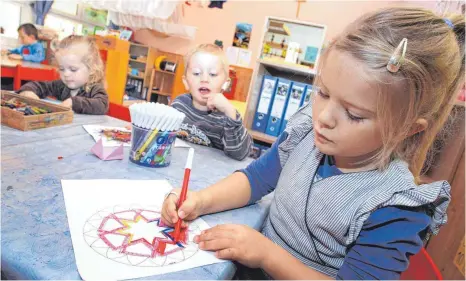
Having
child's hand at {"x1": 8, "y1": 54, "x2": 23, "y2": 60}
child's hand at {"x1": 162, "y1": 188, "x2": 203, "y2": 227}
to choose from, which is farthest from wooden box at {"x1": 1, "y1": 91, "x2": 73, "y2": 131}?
child's hand at {"x1": 8, "y1": 54, "x2": 23, "y2": 60}

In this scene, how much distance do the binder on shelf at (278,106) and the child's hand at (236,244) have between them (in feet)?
4.41

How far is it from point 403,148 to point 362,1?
3413mm

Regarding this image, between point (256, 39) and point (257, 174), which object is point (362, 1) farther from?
point (257, 174)

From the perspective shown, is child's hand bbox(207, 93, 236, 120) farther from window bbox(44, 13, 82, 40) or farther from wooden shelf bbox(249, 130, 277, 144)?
window bbox(44, 13, 82, 40)

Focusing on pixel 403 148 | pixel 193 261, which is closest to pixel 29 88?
pixel 193 261

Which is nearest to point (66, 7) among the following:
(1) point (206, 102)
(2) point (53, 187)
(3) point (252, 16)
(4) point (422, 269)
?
(3) point (252, 16)

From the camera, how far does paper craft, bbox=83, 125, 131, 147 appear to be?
927mm

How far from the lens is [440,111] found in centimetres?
59

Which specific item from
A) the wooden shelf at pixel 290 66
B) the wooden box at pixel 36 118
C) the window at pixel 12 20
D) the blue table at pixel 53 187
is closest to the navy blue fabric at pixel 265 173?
the blue table at pixel 53 187

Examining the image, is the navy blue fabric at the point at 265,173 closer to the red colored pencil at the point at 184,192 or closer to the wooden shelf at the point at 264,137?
the red colored pencil at the point at 184,192

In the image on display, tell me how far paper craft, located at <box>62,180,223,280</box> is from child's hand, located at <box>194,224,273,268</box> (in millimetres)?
14

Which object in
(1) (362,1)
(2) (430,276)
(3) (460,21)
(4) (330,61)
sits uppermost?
(1) (362,1)

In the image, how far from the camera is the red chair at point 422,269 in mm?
604

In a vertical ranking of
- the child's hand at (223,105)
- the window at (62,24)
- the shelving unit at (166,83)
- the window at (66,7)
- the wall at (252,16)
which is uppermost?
the wall at (252,16)
